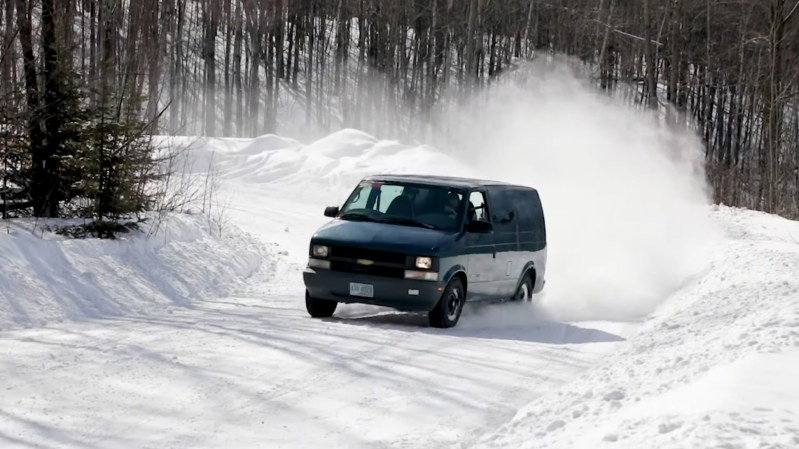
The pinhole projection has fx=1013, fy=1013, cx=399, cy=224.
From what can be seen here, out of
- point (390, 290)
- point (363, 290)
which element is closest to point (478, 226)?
point (390, 290)

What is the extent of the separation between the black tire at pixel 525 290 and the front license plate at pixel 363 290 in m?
3.28

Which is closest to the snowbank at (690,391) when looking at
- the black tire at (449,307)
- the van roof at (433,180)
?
the black tire at (449,307)

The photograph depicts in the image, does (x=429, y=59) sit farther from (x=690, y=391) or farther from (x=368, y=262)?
(x=690, y=391)

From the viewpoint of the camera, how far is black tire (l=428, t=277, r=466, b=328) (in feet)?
41.6

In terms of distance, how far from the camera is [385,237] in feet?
41.8

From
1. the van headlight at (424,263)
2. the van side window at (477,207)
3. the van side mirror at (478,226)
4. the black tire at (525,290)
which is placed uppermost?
the van side window at (477,207)

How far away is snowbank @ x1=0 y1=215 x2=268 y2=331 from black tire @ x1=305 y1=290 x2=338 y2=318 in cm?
206

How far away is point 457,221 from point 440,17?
209ft

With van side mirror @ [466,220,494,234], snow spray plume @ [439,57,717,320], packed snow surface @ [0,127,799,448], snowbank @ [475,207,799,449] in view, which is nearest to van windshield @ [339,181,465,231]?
van side mirror @ [466,220,494,234]

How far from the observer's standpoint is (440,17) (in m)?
75.3

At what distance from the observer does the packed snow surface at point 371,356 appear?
668cm

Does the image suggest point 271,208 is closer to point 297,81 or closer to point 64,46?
point 64,46

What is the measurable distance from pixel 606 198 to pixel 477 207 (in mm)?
15314

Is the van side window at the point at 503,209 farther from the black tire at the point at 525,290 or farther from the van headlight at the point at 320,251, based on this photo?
the van headlight at the point at 320,251
